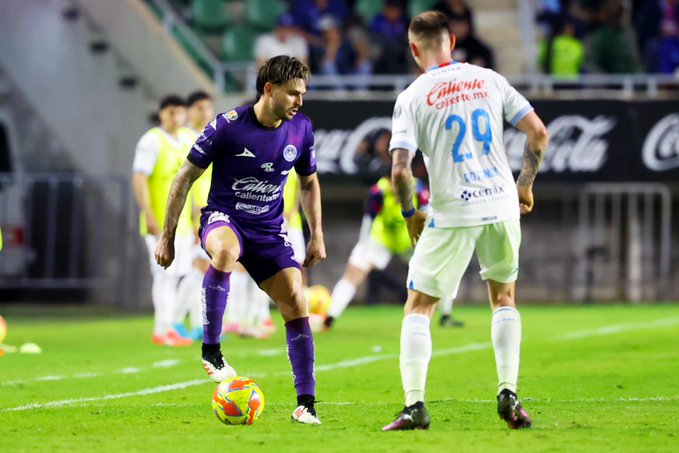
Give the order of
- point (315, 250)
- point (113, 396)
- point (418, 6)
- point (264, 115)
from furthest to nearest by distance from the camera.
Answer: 1. point (418, 6)
2. point (113, 396)
3. point (315, 250)
4. point (264, 115)

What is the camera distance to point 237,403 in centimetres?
827

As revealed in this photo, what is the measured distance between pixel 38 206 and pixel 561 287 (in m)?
8.45

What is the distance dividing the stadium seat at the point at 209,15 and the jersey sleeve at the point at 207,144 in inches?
655

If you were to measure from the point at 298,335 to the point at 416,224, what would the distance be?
1047mm

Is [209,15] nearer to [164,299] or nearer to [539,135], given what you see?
[164,299]

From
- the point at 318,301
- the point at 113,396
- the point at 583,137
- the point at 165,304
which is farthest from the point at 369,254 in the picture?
the point at 113,396

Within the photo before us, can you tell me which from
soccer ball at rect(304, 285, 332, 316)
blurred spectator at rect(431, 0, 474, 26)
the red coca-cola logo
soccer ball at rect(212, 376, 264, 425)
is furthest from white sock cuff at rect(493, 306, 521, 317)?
blurred spectator at rect(431, 0, 474, 26)

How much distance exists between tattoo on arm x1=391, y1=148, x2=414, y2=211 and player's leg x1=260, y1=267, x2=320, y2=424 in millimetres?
1074

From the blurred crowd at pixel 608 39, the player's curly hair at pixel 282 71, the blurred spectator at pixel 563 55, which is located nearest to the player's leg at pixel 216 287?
the player's curly hair at pixel 282 71

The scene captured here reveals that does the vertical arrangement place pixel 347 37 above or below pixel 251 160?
above

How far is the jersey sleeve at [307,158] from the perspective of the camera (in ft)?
29.2

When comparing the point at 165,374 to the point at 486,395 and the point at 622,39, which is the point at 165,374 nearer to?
the point at 486,395

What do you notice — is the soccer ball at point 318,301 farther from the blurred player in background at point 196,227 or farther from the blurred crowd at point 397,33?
the blurred crowd at point 397,33

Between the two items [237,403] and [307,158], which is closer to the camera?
[237,403]
